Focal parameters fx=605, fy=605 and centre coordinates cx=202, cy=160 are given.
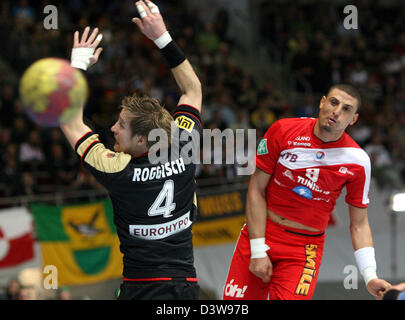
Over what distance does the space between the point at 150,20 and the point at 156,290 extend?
1.79 m

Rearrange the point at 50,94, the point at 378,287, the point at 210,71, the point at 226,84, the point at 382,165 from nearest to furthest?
the point at 50,94 → the point at 378,287 → the point at 382,165 → the point at 226,84 → the point at 210,71

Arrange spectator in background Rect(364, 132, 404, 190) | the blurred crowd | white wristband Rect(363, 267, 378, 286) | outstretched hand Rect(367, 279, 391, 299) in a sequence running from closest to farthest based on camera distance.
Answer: outstretched hand Rect(367, 279, 391, 299) → white wristband Rect(363, 267, 378, 286) → the blurred crowd → spectator in background Rect(364, 132, 404, 190)

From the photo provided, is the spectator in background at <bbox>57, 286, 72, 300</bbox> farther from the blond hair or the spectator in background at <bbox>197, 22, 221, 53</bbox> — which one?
the spectator in background at <bbox>197, 22, 221, 53</bbox>

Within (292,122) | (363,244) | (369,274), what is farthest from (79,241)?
(369,274)

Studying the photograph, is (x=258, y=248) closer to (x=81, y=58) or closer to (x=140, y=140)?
(x=140, y=140)

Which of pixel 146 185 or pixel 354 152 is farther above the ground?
pixel 146 185

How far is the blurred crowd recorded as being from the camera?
38.1 feet

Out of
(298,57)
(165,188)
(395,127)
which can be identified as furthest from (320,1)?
(165,188)

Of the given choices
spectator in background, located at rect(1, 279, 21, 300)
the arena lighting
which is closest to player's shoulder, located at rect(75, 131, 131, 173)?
spectator in background, located at rect(1, 279, 21, 300)

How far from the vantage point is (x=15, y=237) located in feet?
32.6

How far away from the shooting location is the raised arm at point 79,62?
380 centimetres

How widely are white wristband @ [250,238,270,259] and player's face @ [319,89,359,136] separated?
1.09 meters

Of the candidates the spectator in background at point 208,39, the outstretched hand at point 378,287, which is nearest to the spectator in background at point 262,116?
the spectator in background at point 208,39

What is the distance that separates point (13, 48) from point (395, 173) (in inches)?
338
